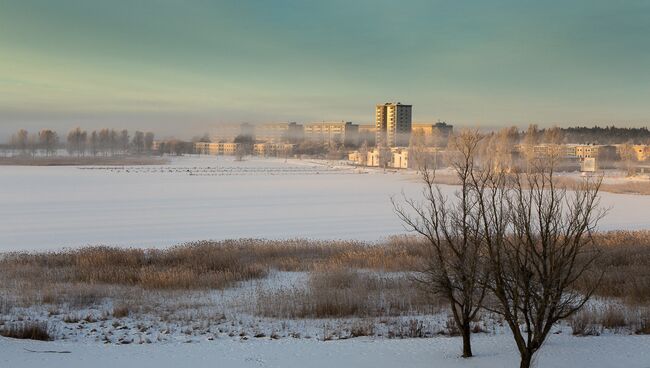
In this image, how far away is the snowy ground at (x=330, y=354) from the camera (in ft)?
24.9

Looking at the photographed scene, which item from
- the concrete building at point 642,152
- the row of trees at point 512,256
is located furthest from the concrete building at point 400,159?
the row of trees at point 512,256

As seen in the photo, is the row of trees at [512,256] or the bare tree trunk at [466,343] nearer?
the row of trees at [512,256]

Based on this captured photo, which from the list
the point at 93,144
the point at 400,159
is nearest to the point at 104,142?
the point at 93,144

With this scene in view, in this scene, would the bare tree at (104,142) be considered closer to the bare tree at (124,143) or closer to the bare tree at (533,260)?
the bare tree at (124,143)

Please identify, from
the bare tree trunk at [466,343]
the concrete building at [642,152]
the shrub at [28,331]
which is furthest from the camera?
the concrete building at [642,152]

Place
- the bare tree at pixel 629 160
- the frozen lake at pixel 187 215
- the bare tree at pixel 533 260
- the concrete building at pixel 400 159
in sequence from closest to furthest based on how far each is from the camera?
the bare tree at pixel 533 260 → the frozen lake at pixel 187 215 → the bare tree at pixel 629 160 → the concrete building at pixel 400 159

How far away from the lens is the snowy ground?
760cm

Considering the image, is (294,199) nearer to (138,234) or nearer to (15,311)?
(138,234)

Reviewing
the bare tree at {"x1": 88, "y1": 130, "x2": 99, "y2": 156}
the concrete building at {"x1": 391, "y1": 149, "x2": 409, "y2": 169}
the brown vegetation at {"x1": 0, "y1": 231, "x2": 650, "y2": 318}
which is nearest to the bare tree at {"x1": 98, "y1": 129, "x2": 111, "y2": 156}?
the bare tree at {"x1": 88, "y1": 130, "x2": 99, "y2": 156}

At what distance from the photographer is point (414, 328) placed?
9.91 m

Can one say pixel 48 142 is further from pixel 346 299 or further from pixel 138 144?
pixel 346 299

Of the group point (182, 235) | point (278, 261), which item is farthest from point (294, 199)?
point (278, 261)

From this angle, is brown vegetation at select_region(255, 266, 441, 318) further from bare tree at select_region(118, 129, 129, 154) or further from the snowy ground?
bare tree at select_region(118, 129, 129, 154)

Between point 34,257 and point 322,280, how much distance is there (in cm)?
883
